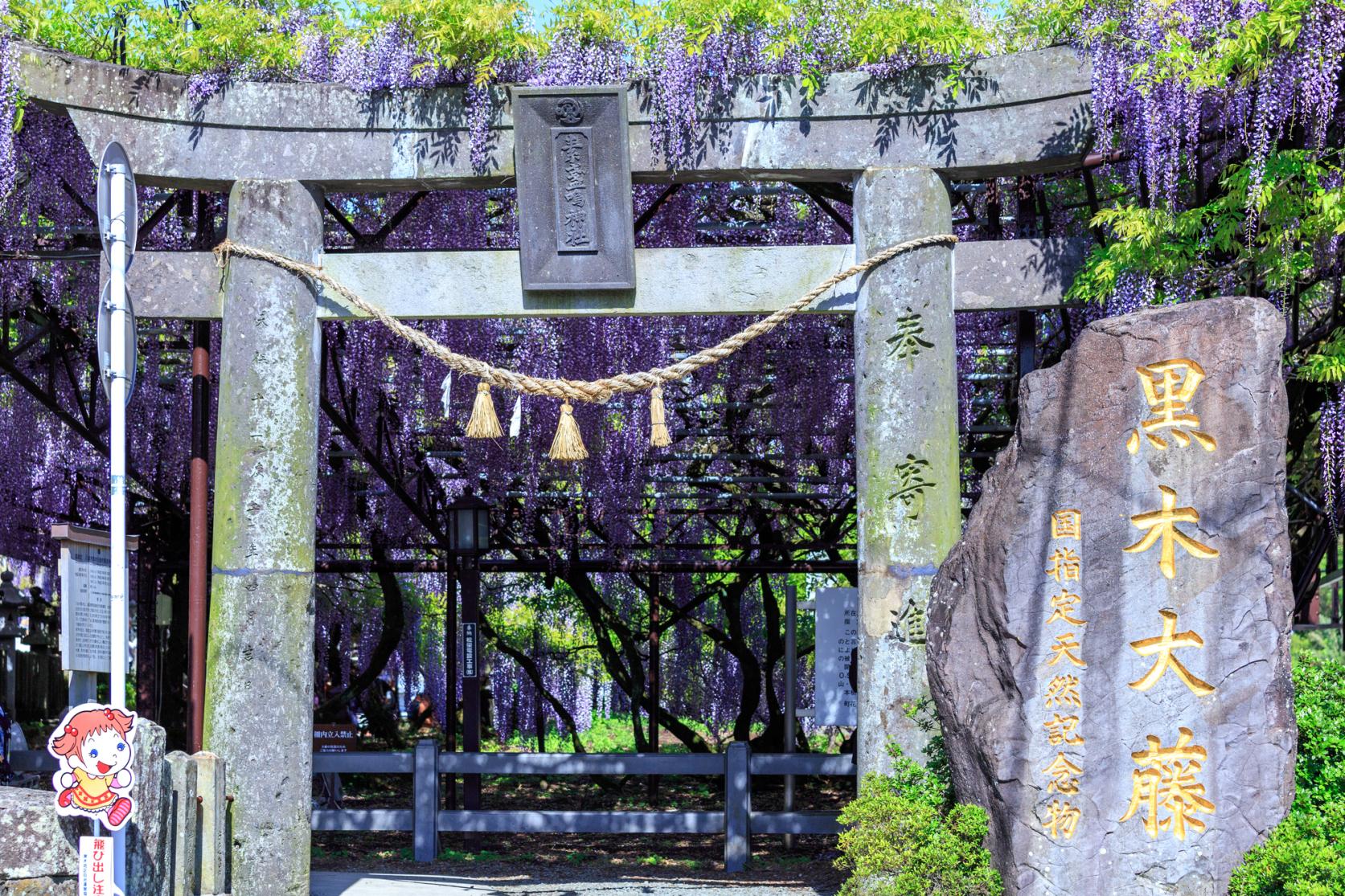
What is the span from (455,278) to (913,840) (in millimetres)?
3639

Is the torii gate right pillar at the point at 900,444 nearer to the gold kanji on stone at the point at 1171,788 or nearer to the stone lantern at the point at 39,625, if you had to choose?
the gold kanji on stone at the point at 1171,788

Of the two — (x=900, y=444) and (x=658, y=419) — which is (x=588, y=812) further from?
(x=900, y=444)

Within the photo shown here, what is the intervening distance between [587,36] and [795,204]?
124 inches

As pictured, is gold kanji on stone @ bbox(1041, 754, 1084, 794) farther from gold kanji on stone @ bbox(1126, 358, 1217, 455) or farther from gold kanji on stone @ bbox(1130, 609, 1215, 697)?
gold kanji on stone @ bbox(1126, 358, 1217, 455)

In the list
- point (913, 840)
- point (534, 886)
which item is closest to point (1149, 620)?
point (913, 840)

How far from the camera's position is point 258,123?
7.18m

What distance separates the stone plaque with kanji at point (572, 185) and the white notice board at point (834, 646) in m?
3.99

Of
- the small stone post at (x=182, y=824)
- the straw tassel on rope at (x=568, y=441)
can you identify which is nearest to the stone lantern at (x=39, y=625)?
the small stone post at (x=182, y=824)

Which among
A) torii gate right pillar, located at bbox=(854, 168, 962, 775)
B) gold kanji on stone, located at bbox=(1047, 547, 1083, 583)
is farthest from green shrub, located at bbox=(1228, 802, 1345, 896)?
torii gate right pillar, located at bbox=(854, 168, 962, 775)

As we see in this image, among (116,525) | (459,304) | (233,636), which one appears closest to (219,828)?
(233,636)

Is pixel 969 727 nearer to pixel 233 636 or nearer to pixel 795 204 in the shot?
pixel 233 636

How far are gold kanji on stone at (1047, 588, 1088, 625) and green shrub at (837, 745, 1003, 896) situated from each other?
0.89 meters

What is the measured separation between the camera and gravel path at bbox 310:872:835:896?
788 centimetres

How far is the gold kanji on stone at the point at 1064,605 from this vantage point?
546 cm
